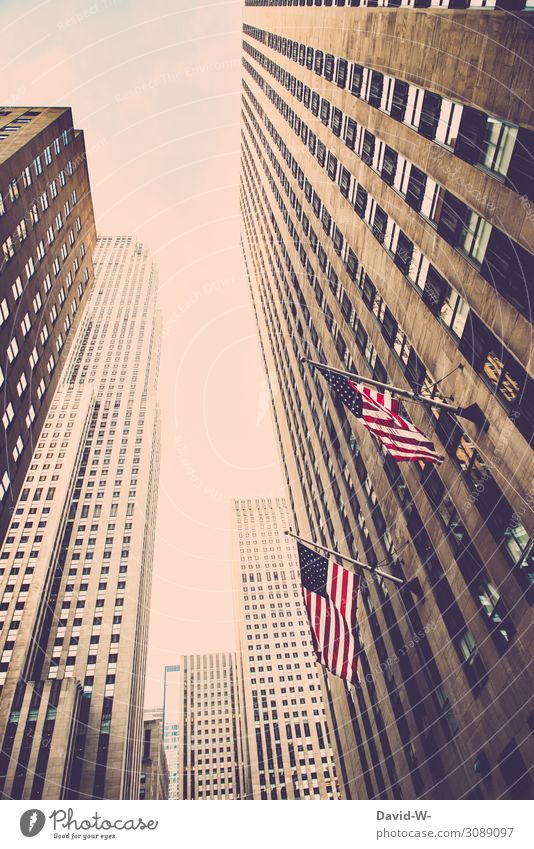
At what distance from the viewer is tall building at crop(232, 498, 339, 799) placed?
336 ft

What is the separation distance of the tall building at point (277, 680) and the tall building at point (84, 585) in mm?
28342

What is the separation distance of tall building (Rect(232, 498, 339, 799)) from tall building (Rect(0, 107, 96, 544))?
Result: 79794mm

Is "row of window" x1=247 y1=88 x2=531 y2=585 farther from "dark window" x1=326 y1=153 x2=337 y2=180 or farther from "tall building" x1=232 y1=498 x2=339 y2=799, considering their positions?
"tall building" x1=232 y1=498 x2=339 y2=799

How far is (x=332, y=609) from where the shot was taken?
58.7ft

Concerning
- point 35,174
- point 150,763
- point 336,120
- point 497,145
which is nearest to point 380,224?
point 497,145

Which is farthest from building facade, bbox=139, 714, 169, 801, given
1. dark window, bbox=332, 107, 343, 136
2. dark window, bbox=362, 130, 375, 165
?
dark window, bbox=332, 107, 343, 136

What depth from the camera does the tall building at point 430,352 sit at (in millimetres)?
16453

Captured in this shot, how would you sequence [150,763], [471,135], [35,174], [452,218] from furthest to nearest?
1. [150,763]
2. [35,174]
3. [452,218]
4. [471,135]

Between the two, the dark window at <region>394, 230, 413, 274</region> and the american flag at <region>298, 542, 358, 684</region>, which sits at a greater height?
the dark window at <region>394, 230, 413, 274</region>

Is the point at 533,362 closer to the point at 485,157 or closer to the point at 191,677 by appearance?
the point at 485,157

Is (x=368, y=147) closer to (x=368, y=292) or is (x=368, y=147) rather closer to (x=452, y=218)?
(x=368, y=292)

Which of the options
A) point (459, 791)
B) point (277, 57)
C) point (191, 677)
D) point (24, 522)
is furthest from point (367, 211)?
point (191, 677)

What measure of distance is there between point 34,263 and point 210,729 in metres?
162

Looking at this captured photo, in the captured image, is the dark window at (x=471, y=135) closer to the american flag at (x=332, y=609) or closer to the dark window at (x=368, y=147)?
the dark window at (x=368, y=147)
